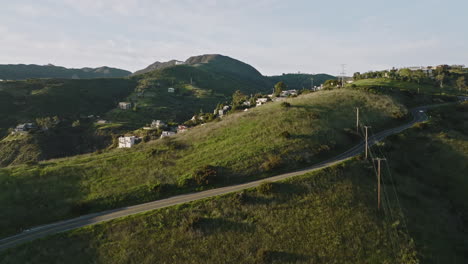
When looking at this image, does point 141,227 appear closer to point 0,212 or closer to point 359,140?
point 0,212

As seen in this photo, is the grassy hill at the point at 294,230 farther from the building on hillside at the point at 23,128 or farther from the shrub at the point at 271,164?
the building on hillside at the point at 23,128

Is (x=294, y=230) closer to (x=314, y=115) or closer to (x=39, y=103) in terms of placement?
(x=314, y=115)

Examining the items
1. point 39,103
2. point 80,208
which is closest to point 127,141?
point 80,208

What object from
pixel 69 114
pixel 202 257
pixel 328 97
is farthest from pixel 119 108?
pixel 202 257

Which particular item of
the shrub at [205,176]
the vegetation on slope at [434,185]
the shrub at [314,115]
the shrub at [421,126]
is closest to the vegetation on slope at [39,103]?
the shrub at [205,176]

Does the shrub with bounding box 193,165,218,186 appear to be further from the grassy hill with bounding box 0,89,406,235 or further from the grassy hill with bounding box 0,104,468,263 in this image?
the grassy hill with bounding box 0,104,468,263

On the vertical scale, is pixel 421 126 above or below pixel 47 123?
above

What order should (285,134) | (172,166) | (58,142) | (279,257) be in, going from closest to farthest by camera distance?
(279,257), (172,166), (285,134), (58,142)
